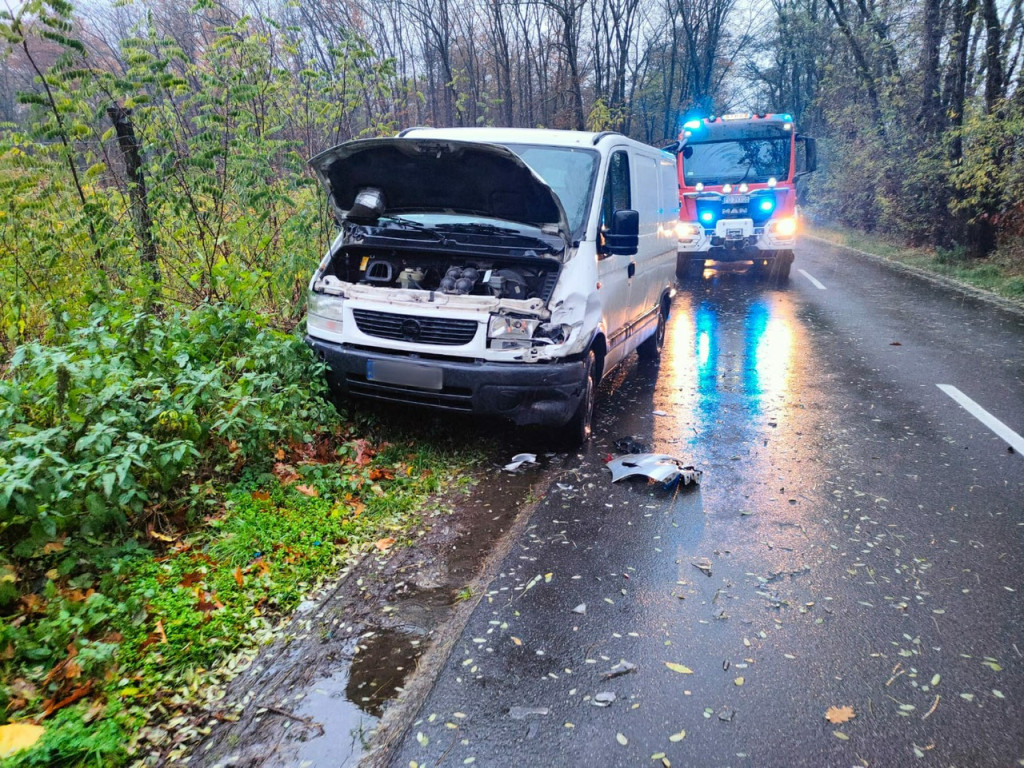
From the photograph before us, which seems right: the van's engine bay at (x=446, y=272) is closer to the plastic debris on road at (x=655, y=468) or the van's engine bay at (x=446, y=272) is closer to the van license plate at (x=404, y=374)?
the van license plate at (x=404, y=374)

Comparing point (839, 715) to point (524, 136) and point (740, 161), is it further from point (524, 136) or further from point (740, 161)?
point (740, 161)

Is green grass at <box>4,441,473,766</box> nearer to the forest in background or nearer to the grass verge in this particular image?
the grass verge

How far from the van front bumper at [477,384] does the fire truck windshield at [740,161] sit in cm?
1069

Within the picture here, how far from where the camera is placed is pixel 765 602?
3455 millimetres

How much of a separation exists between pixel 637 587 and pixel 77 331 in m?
3.87

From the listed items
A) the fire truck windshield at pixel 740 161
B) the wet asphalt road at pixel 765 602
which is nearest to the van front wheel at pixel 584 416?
the wet asphalt road at pixel 765 602

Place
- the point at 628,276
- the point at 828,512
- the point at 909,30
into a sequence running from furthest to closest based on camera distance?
the point at 909,30, the point at 628,276, the point at 828,512

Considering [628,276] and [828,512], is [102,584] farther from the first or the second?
[628,276]

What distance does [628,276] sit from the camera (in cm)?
639

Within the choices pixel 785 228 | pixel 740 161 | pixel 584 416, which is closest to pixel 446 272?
pixel 584 416

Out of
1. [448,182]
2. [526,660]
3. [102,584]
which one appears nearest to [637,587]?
[526,660]

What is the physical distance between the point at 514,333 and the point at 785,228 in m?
11.0

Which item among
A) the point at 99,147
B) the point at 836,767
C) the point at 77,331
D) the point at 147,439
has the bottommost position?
the point at 836,767

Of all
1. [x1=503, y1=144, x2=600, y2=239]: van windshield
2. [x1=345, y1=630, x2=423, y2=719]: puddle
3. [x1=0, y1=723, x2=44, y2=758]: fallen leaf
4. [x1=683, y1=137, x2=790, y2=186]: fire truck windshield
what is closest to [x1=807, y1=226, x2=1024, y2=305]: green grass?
[x1=683, y1=137, x2=790, y2=186]: fire truck windshield
